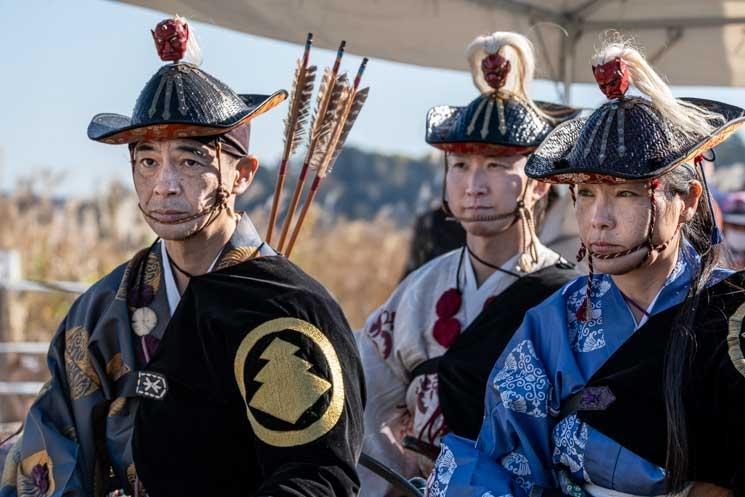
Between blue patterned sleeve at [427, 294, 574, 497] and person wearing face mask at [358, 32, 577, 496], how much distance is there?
0.89 metres

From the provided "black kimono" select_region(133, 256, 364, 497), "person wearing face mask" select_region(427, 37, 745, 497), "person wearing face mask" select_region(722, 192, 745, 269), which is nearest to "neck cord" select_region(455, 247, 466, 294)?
"person wearing face mask" select_region(427, 37, 745, 497)

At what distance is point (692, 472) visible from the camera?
3117 millimetres

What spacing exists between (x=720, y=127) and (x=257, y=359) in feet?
4.46

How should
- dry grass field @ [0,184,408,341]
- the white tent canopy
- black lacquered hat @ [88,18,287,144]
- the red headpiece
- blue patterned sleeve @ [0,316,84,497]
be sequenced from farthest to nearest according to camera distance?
dry grass field @ [0,184,408,341] < the white tent canopy < the red headpiece < blue patterned sleeve @ [0,316,84,497] < black lacquered hat @ [88,18,287,144]

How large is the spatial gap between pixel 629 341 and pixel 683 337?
0.17m

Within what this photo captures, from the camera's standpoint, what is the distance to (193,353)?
3.40 metres

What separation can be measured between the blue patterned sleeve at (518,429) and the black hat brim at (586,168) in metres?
0.39

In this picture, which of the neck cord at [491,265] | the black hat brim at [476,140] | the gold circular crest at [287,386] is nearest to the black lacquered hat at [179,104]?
the gold circular crest at [287,386]

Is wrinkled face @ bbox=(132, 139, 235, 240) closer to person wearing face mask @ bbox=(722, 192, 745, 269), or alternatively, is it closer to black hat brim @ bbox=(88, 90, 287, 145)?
black hat brim @ bbox=(88, 90, 287, 145)

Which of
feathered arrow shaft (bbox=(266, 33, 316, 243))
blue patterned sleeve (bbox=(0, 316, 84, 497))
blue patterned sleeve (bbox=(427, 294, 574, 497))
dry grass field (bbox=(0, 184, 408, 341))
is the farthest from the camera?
dry grass field (bbox=(0, 184, 408, 341))

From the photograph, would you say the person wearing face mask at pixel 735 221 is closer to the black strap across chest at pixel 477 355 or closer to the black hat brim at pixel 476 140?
the black hat brim at pixel 476 140

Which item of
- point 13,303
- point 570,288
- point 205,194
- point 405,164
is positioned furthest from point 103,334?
point 405,164

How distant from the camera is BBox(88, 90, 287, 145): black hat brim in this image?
3.50 metres

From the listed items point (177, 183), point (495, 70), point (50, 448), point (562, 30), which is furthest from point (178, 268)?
point (562, 30)
